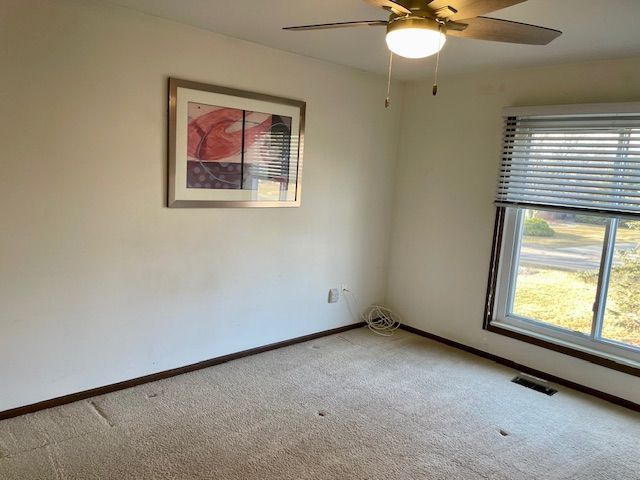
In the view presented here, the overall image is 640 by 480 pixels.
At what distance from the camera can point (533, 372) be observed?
3398 millimetres

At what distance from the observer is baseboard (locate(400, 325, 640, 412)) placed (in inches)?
118

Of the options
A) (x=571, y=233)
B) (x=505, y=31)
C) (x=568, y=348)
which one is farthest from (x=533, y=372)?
(x=505, y=31)

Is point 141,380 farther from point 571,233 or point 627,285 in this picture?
point 627,285

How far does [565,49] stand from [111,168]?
8.85 feet

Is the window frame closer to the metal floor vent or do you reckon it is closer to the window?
the window

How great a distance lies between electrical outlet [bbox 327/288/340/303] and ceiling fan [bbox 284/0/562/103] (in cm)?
243

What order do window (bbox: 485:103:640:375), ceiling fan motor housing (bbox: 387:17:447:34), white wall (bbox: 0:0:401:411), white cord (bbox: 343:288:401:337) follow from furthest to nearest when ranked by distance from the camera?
white cord (bbox: 343:288:401:337), window (bbox: 485:103:640:375), white wall (bbox: 0:0:401:411), ceiling fan motor housing (bbox: 387:17:447:34)

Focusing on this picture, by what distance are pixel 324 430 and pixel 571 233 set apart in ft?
6.94

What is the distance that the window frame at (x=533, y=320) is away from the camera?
3.04 meters

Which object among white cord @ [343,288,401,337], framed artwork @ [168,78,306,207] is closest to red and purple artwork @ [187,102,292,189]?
framed artwork @ [168,78,306,207]

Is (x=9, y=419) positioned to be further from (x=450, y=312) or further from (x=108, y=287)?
(x=450, y=312)

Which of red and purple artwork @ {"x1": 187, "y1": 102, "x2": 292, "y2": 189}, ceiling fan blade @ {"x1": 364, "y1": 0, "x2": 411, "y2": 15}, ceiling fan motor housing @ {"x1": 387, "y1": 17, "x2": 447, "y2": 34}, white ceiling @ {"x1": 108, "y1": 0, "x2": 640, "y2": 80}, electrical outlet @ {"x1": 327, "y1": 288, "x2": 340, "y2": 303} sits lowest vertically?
electrical outlet @ {"x1": 327, "y1": 288, "x2": 340, "y2": 303}

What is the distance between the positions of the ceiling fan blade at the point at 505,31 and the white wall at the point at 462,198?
1.40 metres

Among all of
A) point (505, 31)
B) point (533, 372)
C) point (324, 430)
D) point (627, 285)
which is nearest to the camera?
point (505, 31)
